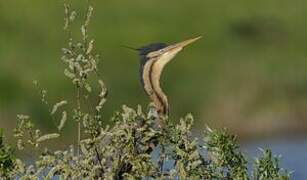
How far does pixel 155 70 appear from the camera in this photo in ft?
23.4

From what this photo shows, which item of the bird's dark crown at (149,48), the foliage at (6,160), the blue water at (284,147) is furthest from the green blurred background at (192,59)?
the foliage at (6,160)

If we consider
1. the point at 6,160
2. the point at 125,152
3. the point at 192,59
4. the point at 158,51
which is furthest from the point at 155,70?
the point at 192,59

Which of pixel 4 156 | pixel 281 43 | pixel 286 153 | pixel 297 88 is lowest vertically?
pixel 4 156

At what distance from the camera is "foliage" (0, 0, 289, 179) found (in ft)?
19.1

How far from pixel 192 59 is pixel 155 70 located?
9.41m

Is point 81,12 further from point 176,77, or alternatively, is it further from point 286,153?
point 286,153

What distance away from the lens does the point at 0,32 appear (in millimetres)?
16750

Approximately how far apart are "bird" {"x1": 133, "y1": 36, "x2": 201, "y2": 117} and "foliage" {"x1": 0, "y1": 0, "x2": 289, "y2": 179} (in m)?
0.82

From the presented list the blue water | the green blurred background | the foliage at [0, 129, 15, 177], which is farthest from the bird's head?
the green blurred background

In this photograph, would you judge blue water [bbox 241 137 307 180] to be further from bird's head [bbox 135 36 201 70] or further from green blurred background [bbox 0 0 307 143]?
bird's head [bbox 135 36 201 70]

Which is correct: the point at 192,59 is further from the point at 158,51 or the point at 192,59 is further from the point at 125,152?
the point at 125,152

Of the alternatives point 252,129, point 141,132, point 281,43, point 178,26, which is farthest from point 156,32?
point 141,132

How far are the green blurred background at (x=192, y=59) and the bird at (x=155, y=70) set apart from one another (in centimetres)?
680

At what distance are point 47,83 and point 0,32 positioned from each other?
5.66 ft
